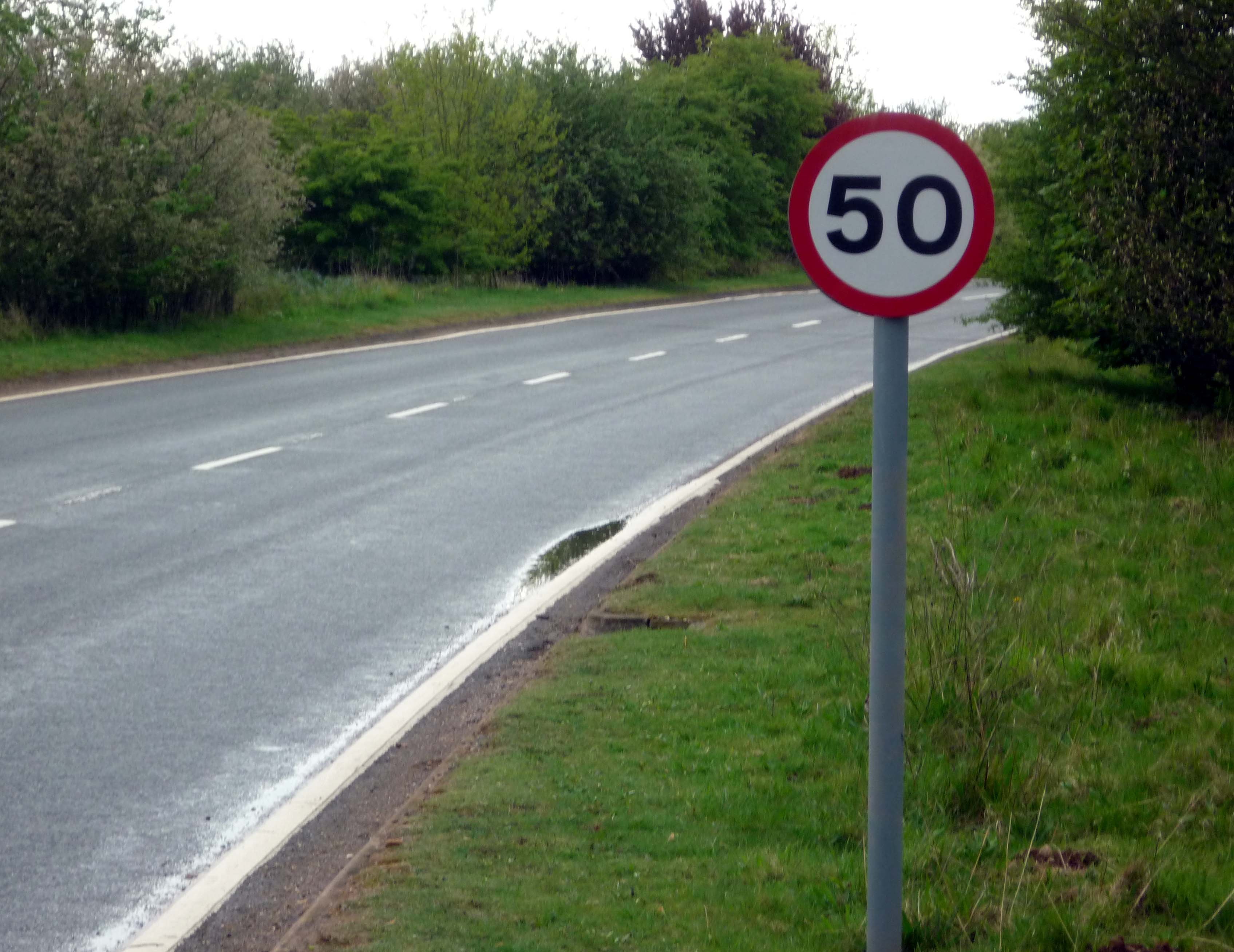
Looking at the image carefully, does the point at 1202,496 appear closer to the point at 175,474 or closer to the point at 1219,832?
the point at 1219,832

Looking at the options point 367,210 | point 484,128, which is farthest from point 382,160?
point 484,128

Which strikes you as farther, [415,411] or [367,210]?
[367,210]

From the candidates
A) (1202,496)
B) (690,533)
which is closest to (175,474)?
(690,533)

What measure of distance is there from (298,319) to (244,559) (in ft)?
58.9

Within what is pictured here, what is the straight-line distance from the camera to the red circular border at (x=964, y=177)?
3.53 metres

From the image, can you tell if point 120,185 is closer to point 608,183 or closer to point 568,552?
point 568,552

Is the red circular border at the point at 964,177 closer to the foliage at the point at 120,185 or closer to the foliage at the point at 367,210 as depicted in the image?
the foliage at the point at 120,185

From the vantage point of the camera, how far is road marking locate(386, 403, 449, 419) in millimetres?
15953

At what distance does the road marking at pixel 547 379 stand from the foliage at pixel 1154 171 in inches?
283

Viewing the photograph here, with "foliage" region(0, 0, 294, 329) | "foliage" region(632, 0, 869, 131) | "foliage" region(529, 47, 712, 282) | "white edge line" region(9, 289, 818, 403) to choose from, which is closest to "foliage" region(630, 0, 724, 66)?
"foliage" region(632, 0, 869, 131)

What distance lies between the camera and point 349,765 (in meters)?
5.70

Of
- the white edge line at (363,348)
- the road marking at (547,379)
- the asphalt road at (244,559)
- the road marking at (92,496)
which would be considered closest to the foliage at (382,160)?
the white edge line at (363,348)

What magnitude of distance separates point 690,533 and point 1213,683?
14.3ft

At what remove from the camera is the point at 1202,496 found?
10055 mm
